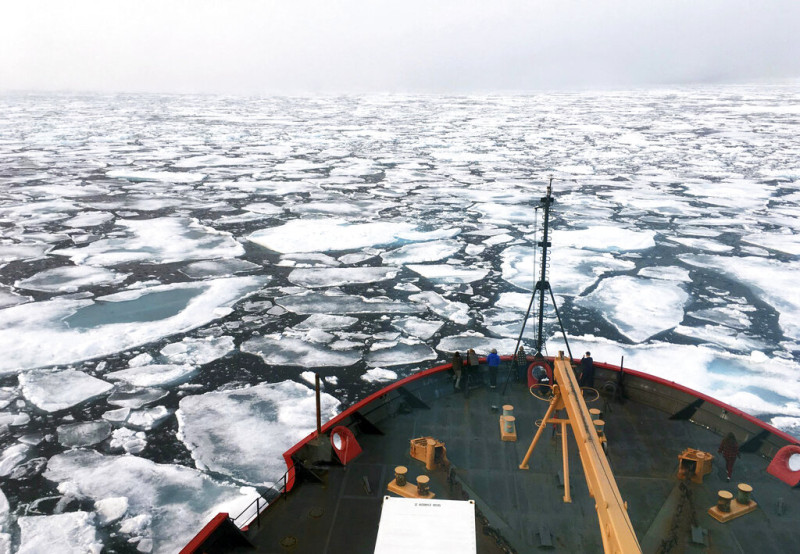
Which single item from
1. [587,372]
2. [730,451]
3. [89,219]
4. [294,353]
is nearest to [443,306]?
[294,353]

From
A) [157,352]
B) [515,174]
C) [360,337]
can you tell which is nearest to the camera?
[157,352]

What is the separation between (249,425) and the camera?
6.75 meters

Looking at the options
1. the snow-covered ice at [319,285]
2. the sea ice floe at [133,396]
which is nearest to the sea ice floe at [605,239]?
the snow-covered ice at [319,285]

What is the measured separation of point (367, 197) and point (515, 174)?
6.62 m

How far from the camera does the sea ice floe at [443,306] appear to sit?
379 inches

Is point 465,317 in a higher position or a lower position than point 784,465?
lower

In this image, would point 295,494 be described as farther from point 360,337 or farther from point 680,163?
point 680,163

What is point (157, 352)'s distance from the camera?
27.4 feet

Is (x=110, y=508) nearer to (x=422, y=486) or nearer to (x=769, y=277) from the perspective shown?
(x=422, y=486)

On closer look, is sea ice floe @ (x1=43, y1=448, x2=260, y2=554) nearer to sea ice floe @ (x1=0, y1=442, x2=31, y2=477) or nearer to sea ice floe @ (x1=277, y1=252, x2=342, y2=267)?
sea ice floe @ (x1=0, y1=442, x2=31, y2=477)

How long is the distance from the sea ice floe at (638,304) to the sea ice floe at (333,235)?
430 cm

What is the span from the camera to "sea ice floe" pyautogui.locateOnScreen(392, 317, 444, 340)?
908 cm

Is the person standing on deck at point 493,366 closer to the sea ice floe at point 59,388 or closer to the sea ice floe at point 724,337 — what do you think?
the sea ice floe at point 724,337

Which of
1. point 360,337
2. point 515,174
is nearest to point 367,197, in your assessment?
point 515,174
